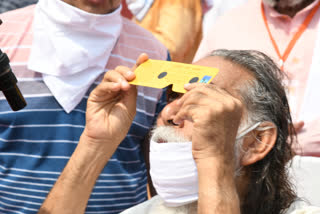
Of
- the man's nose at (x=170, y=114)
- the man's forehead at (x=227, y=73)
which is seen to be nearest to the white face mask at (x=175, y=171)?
the man's nose at (x=170, y=114)

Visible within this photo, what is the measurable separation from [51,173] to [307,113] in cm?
154

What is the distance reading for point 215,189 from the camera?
5.77 feet

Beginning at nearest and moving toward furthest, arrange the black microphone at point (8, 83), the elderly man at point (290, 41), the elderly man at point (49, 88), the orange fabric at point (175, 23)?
the black microphone at point (8, 83)
the elderly man at point (49, 88)
the elderly man at point (290, 41)
the orange fabric at point (175, 23)

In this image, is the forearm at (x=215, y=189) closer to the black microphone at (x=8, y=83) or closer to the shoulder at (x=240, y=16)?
the black microphone at (x=8, y=83)

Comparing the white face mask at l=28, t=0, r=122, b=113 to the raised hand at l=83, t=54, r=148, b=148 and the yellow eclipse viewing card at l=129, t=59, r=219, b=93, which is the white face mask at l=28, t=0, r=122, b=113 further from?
the yellow eclipse viewing card at l=129, t=59, r=219, b=93

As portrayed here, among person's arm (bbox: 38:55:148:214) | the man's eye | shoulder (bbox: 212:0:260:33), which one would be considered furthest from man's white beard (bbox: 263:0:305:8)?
person's arm (bbox: 38:55:148:214)

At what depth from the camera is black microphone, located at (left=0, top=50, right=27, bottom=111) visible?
151 centimetres

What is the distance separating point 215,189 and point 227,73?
64cm

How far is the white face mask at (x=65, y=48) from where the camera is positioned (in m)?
2.55

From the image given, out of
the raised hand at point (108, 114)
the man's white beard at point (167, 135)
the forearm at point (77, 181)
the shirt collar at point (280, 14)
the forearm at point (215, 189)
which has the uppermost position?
the shirt collar at point (280, 14)

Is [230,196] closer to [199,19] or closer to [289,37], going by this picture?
[289,37]

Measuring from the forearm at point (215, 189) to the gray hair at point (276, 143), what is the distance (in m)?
0.38

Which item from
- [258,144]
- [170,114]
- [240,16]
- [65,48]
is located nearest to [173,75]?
[170,114]

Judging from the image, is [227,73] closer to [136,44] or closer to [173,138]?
[173,138]
